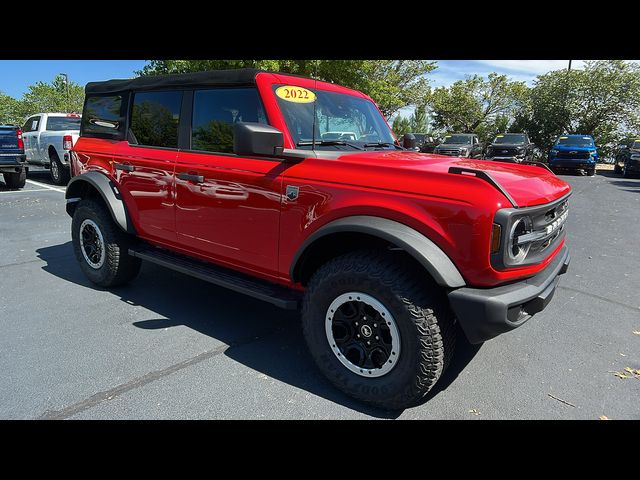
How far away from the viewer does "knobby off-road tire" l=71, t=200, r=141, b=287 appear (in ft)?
14.0

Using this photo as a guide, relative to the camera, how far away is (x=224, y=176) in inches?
127

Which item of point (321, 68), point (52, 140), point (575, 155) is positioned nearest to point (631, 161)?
point (575, 155)

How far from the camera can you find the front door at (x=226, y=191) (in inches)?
118

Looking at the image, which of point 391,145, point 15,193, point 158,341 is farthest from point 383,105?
point 158,341

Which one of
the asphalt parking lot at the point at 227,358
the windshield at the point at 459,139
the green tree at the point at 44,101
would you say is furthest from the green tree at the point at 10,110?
the asphalt parking lot at the point at 227,358

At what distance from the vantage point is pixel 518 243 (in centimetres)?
232

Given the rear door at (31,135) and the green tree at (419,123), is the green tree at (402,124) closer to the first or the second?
the green tree at (419,123)

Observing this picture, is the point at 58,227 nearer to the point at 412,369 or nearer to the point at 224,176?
the point at 224,176

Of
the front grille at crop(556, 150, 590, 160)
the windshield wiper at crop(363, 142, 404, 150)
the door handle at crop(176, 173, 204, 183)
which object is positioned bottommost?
the door handle at crop(176, 173, 204, 183)

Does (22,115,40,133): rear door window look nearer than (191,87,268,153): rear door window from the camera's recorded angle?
No

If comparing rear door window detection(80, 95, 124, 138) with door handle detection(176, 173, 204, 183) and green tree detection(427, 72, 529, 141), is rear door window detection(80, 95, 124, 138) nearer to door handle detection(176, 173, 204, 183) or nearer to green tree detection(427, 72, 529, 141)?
door handle detection(176, 173, 204, 183)

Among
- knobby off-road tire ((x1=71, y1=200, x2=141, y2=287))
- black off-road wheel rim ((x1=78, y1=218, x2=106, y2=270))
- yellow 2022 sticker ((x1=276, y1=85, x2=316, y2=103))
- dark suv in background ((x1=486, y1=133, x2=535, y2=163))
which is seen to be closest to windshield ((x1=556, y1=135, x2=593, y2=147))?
dark suv in background ((x1=486, y1=133, x2=535, y2=163))

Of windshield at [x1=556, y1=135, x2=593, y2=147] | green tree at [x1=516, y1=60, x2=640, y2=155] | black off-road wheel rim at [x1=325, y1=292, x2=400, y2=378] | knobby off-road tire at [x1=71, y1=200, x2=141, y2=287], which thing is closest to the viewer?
black off-road wheel rim at [x1=325, y1=292, x2=400, y2=378]

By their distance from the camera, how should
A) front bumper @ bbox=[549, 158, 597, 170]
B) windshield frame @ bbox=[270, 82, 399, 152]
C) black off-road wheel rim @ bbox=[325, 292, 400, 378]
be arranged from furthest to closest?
1. front bumper @ bbox=[549, 158, 597, 170]
2. windshield frame @ bbox=[270, 82, 399, 152]
3. black off-road wheel rim @ bbox=[325, 292, 400, 378]
